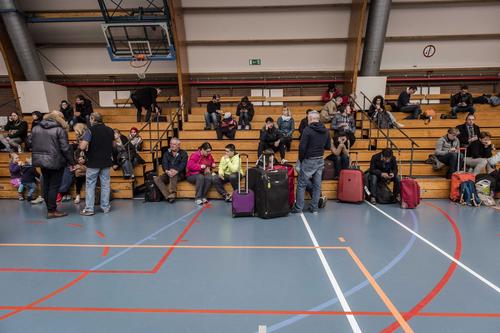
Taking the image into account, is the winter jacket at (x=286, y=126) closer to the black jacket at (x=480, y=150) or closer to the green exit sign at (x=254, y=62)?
A: the green exit sign at (x=254, y=62)

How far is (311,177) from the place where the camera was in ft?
16.3

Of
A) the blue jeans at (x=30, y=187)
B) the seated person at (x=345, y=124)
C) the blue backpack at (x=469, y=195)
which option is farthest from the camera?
the seated person at (x=345, y=124)

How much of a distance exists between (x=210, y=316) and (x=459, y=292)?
2.15 m

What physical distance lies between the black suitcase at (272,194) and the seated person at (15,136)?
7.08 meters

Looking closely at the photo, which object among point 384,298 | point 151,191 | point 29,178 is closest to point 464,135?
point 384,298

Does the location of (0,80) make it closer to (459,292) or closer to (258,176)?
(258,176)

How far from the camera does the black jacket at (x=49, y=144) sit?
177 inches

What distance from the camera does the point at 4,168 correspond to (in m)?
6.74

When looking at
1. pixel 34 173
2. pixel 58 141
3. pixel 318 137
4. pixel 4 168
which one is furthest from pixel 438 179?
A: pixel 4 168

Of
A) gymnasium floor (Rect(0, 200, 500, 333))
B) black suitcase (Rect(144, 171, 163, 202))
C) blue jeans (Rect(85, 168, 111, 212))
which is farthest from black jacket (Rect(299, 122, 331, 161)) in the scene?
blue jeans (Rect(85, 168, 111, 212))

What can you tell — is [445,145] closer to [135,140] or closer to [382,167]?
[382,167]

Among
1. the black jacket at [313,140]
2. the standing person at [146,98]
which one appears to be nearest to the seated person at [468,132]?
the black jacket at [313,140]

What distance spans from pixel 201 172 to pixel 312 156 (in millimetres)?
2402

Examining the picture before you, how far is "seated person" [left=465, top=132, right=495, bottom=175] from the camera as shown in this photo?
6184 millimetres
